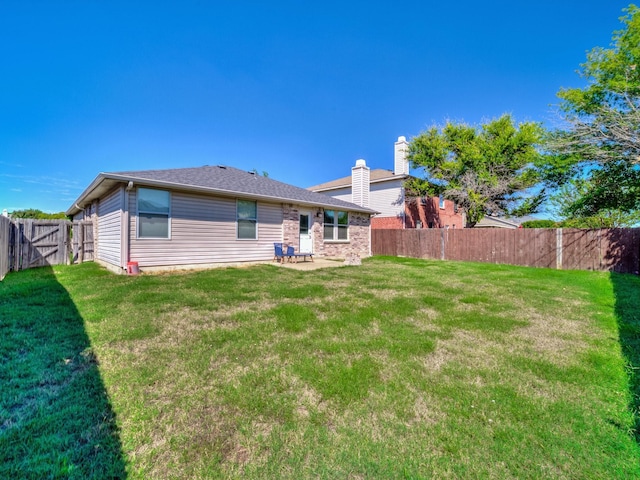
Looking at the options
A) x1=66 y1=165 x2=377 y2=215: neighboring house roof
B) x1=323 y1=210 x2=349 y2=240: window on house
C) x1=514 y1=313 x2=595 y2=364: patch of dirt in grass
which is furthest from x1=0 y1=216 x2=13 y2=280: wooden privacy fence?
x1=514 y1=313 x2=595 y2=364: patch of dirt in grass

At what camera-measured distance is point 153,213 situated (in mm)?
8930

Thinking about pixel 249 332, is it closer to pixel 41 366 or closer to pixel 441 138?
pixel 41 366

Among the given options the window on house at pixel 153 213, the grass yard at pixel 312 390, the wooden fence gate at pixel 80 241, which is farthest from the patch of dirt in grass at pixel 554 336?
the wooden fence gate at pixel 80 241

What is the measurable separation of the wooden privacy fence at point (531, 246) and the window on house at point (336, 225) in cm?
320

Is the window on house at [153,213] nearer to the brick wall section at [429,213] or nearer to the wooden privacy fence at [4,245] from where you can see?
the wooden privacy fence at [4,245]

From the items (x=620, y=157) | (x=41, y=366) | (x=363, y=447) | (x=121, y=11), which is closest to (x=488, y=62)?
(x=620, y=157)

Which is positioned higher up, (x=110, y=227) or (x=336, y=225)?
(x=336, y=225)

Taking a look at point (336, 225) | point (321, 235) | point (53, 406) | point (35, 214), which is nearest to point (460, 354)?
point (53, 406)

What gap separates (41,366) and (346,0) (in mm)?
13296

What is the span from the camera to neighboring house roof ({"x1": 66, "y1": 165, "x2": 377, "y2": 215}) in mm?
8453

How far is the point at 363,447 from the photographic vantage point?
2008 millimetres

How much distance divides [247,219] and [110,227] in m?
4.67

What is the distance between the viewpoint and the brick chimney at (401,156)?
20.5m

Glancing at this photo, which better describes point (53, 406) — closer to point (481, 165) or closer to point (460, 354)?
point (460, 354)
